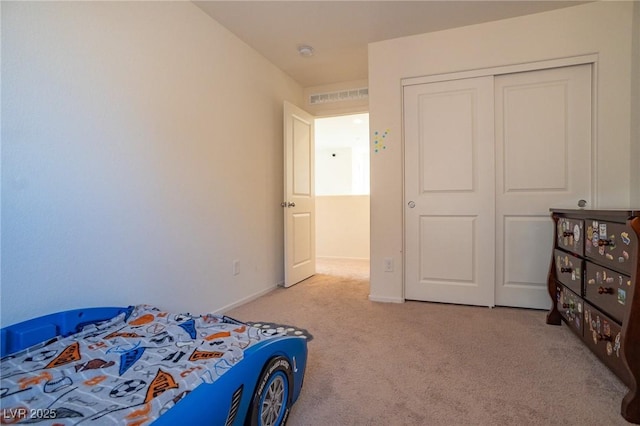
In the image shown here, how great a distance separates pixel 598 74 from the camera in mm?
2371

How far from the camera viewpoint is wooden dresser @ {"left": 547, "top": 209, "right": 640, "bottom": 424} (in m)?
1.23

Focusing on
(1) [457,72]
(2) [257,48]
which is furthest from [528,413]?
(2) [257,48]

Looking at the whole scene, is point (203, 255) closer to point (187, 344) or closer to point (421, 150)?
point (187, 344)

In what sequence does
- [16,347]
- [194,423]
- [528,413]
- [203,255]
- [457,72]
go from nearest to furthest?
[194,423] → [16,347] → [528,413] → [203,255] → [457,72]

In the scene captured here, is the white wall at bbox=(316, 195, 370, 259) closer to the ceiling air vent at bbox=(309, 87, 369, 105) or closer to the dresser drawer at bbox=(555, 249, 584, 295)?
the ceiling air vent at bbox=(309, 87, 369, 105)

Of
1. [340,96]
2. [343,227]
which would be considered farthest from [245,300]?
→ [343,227]

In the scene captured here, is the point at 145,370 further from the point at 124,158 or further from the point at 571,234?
the point at 571,234

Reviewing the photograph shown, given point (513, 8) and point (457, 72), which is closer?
point (513, 8)

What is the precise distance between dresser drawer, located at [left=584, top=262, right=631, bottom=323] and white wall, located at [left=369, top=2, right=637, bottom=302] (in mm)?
1093

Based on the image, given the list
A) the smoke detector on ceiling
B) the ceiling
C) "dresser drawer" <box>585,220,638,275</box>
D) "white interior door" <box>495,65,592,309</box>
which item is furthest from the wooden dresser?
the smoke detector on ceiling

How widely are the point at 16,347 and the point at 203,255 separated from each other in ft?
4.02

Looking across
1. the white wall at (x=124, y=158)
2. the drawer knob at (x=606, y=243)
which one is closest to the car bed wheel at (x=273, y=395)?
the white wall at (x=124, y=158)

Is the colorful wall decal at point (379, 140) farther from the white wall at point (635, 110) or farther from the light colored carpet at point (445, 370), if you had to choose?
the white wall at point (635, 110)

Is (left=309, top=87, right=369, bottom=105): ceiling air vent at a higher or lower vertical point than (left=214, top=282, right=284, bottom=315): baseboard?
higher
